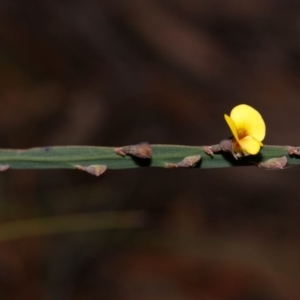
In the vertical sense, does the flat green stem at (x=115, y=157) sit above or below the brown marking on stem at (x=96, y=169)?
above

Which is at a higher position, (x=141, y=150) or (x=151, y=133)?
(x=151, y=133)

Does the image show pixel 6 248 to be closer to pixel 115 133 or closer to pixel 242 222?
pixel 115 133

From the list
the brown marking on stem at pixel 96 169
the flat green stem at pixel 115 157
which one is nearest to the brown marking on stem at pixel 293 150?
the flat green stem at pixel 115 157

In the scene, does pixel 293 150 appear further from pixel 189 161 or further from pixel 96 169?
pixel 96 169

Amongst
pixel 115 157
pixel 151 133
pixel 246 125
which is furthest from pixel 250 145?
pixel 151 133

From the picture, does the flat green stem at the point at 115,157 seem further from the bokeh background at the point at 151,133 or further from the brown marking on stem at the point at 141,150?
the bokeh background at the point at 151,133

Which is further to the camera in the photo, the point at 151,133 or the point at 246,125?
the point at 151,133
